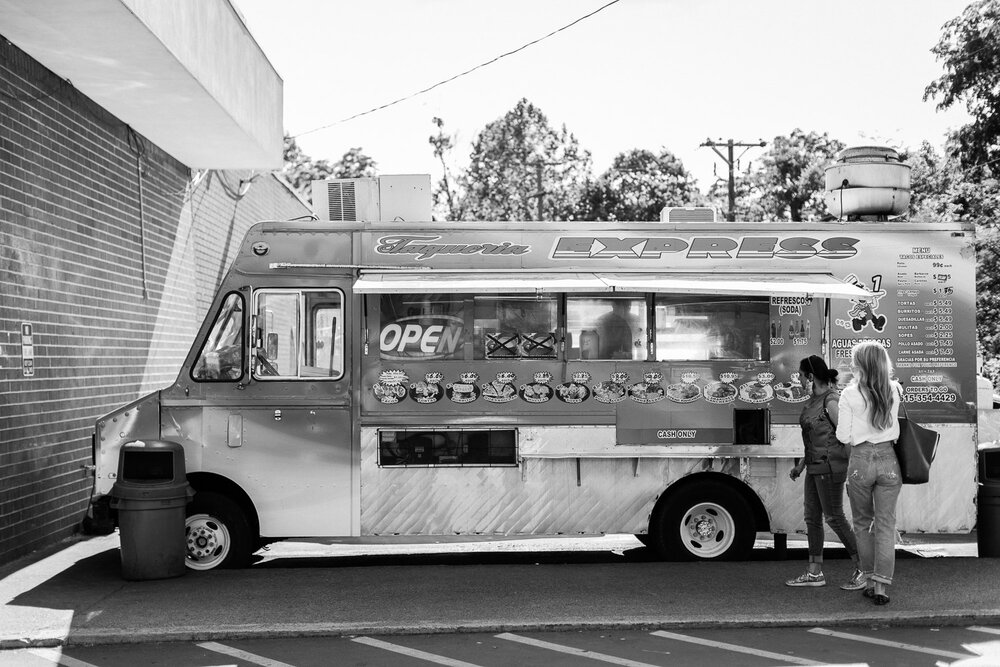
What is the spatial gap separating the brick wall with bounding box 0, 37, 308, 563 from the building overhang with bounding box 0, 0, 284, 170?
0.32 meters

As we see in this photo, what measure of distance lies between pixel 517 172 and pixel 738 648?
54.3 metres

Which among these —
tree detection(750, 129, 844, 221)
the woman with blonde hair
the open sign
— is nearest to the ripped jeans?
the woman with blonde hair

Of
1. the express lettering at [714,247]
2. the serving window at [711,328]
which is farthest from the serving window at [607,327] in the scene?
the express lettering at [714,247]

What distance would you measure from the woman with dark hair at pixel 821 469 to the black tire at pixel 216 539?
14.6 ft

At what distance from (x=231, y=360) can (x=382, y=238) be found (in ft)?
5.36

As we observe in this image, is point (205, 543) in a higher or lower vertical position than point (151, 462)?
lower

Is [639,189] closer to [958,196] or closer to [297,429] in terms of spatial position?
[958,196]

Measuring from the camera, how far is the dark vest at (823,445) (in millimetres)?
7926

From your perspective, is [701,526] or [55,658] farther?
[701,526]

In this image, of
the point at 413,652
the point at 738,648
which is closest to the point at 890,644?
the point at 738,648

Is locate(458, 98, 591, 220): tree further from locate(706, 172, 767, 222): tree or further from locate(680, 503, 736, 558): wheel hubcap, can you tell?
locate(680, 503, 736, 558): wheel hubcap

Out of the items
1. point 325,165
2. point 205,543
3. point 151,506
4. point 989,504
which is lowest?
point 205,543

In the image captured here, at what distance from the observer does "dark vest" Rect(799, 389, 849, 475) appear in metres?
7.93

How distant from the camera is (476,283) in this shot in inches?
344
